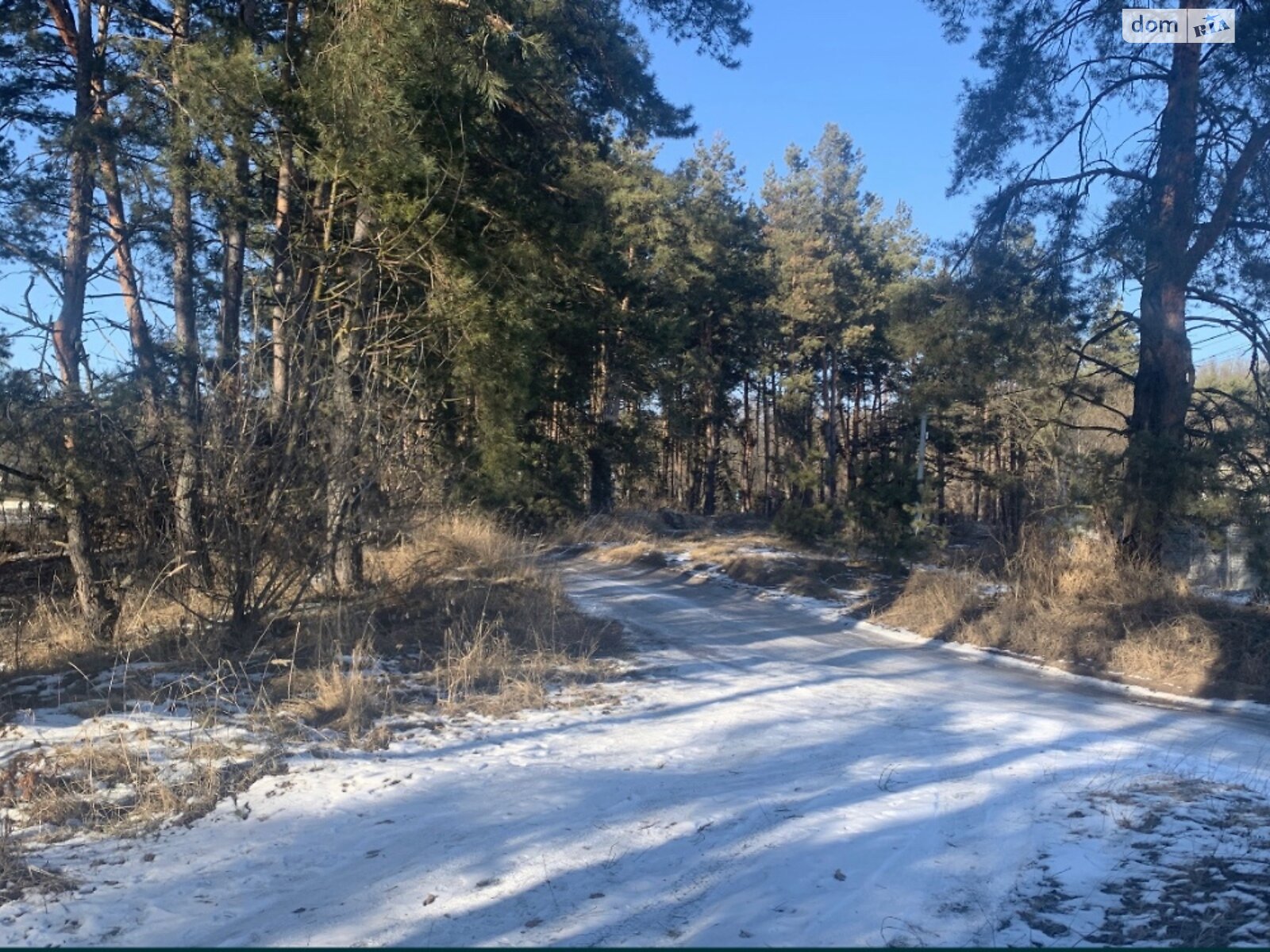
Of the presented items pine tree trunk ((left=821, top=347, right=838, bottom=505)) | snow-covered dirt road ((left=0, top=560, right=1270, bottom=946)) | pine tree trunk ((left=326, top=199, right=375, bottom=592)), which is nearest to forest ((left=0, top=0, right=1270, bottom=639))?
pine tree trunk ((left=326, top=199, right=375, bottom=592))

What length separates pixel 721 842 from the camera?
5.46 metres

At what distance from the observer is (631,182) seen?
2994cm

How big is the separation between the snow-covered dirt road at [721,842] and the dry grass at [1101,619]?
102 inches

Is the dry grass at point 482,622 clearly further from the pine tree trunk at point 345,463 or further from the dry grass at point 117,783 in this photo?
the dry grass at point 117,783

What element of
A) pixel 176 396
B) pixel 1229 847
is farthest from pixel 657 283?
pixel 1229 847

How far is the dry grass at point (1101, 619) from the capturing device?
11.2 m

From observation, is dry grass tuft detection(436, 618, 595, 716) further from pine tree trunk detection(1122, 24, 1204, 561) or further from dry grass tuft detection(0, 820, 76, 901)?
pine tree trunk detection(1122, 24, 1204, 561)

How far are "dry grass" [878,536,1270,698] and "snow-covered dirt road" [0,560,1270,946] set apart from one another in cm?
259

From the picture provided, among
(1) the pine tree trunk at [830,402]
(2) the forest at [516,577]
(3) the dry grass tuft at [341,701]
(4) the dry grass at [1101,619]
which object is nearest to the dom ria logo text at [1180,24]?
(2) the forest at [516,577]

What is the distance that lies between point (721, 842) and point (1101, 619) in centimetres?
915

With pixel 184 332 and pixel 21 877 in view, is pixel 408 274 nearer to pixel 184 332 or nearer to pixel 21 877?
pixel 184 332

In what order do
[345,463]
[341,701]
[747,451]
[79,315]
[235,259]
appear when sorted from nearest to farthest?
1. [341,701]
2. [345,463]
3. [79,315]
4. [235,259]
5. [747,451]

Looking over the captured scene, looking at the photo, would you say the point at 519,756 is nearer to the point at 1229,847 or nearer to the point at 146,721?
the point at 146,721

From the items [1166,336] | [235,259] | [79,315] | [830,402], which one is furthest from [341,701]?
[830,402]
